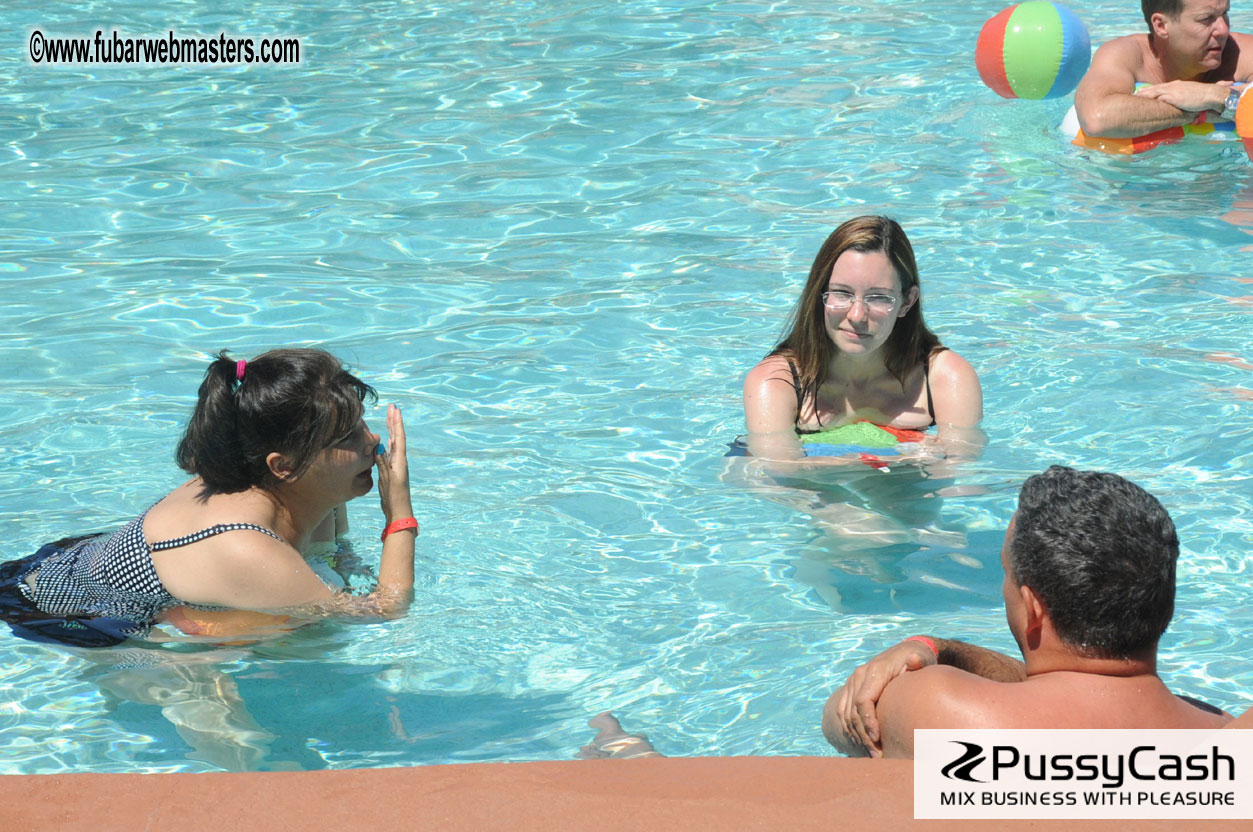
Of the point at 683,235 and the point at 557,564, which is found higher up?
the point at 683,235

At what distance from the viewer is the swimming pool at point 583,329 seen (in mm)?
4395

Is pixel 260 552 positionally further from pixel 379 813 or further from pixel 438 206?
pixel 438 206

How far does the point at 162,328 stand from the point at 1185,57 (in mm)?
6424

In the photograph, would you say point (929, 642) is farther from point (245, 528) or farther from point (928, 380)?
point (928, 380)

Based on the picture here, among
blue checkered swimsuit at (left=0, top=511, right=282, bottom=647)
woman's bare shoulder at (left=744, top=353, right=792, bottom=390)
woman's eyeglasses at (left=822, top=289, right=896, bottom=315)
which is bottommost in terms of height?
blue checkered swimsuit at (left=0, top=511, right=282, bottom=647)

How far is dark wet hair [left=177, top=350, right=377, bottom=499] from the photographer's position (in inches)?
157

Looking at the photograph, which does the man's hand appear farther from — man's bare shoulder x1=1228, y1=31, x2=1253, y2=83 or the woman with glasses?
man's bare shoulder x1=1228, y1=31, x2=1253, y2=83

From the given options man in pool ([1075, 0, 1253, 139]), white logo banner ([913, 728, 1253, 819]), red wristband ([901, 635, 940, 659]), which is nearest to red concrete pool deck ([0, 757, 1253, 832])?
white logo banner ([913, 728, 1253, 819])

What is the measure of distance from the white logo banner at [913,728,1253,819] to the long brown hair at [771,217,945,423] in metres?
2.63

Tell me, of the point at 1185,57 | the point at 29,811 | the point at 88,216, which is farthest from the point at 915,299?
the point at 88,216

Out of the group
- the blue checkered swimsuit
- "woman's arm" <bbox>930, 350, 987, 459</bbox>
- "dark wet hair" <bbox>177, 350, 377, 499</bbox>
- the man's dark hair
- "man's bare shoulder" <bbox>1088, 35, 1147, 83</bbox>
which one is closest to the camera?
"dark wet hair" <bbox>177, 350, 377, 499</bbox>

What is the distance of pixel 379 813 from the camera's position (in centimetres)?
265

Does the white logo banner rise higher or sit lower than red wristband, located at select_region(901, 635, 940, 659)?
lower

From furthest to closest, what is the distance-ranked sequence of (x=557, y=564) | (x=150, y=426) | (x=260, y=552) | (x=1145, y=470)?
(x=150, y=426), (x=1145, y=470), (x=557, y=564), (x=260, y=552)
